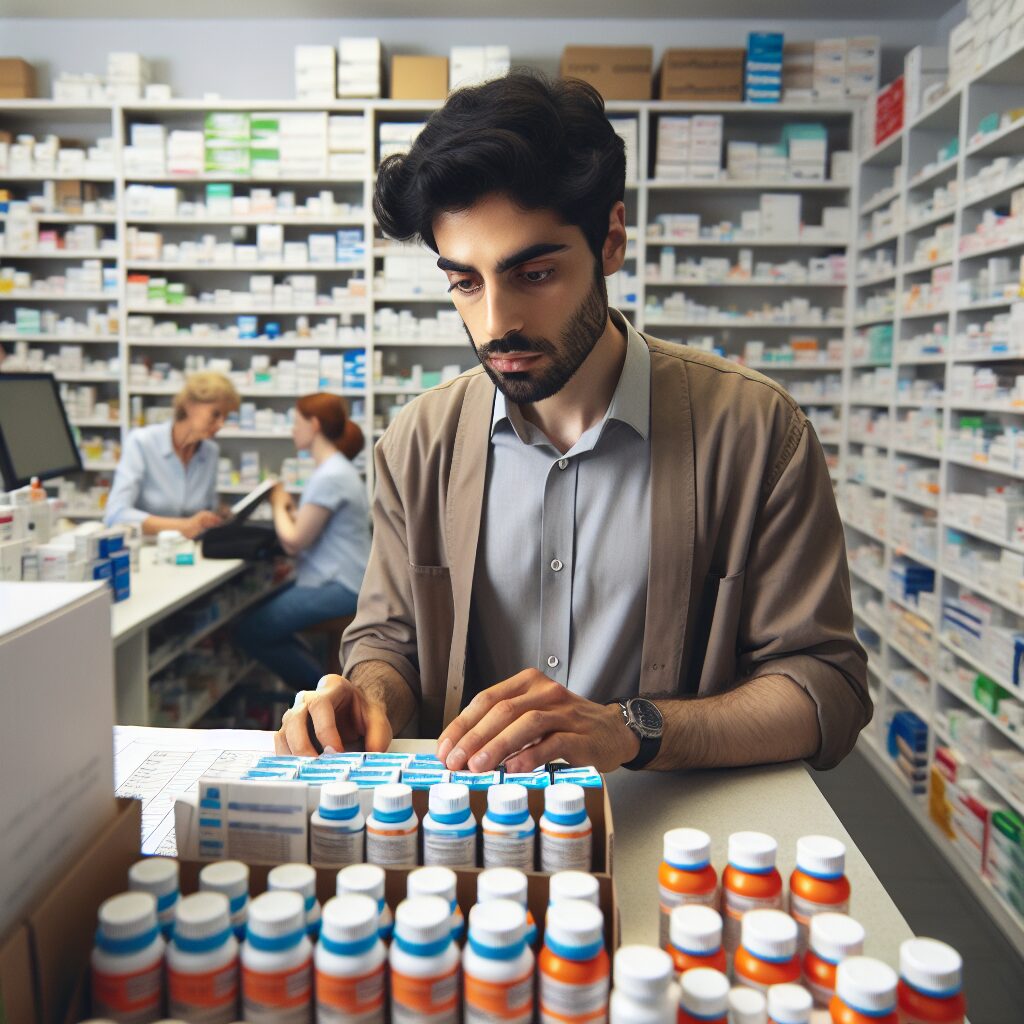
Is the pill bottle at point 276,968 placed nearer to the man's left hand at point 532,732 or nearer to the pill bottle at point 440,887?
the pill bottle at point 440,887

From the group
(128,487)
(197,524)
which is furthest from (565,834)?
(128,487)

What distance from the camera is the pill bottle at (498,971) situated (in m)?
0.63

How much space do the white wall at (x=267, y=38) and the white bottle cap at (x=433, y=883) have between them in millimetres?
5896

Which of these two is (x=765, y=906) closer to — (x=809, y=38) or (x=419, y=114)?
(x=419, y=114)

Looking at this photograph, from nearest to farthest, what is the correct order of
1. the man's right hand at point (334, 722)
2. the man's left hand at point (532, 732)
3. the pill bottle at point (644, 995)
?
the pill bottle at point (644, 995) → the man's left hand at point (532, 732) → the man's right hand at point (334, 722)

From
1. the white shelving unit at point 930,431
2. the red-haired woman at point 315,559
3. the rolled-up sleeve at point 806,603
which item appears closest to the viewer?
the rolled-up sleeve at point 806,603

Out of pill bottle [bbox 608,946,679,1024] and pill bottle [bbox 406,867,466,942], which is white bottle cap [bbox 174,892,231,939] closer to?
pill bottle [bbox 406,867,466,942]

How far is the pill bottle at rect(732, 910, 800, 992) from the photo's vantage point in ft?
2.18

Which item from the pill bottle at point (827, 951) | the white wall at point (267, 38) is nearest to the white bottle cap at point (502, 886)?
the pill bottle at point (827, 951)

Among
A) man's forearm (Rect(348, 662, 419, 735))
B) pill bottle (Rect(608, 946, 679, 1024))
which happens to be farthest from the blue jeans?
pill bottle (Rect(608, 946, 679, 1024))

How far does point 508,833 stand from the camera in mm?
826

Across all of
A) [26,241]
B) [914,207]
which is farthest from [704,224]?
[26,241]

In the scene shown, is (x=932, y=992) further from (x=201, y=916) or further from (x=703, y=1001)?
(x=201, y=916)

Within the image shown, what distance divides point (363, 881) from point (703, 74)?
567 cm
